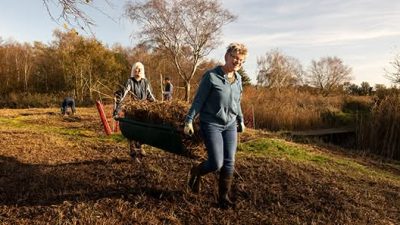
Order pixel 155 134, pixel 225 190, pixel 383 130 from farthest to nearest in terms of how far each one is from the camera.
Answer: pixel 383 130
pixel 155 134
pixel 225 190

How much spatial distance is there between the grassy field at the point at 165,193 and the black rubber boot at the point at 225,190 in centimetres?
8

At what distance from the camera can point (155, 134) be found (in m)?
5.29

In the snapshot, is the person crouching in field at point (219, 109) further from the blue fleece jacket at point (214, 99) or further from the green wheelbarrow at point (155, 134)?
the green wheelbarrow at point (155, 134)

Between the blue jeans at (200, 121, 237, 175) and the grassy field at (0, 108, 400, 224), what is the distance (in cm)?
48

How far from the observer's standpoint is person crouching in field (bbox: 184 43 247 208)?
4.39 metres

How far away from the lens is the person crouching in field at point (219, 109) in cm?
439

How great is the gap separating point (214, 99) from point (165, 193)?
134 cm

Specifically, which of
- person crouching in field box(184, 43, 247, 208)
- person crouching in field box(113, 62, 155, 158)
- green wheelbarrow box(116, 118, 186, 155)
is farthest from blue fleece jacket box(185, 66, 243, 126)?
person crouching in field box(113, 62, 155, 158)

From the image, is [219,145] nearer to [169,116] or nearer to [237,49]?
[237,49]

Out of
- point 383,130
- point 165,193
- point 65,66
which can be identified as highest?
point 65,66

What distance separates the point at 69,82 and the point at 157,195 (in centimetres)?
2957

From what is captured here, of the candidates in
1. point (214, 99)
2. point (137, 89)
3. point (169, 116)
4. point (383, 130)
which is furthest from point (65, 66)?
point (214, 99)

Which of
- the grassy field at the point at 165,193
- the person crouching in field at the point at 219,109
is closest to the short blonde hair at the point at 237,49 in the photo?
the person crouching in field at the point at 219,109

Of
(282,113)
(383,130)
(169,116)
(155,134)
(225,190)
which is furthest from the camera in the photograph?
(282,113)
